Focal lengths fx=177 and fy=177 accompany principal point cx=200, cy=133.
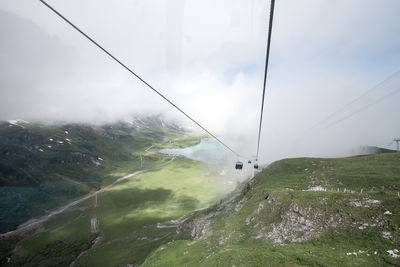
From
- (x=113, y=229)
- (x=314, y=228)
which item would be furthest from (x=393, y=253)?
(x=113, y=229)

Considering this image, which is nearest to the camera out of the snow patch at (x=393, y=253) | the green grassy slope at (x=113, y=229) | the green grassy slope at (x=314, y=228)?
the snow patch at (x=393, y=253)

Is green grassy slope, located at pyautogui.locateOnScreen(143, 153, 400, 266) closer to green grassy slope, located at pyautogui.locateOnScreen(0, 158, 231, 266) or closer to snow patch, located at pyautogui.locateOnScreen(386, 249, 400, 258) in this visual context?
snow patch, located at pyautogui.locateOnScreen(386, 249, 400, 258)

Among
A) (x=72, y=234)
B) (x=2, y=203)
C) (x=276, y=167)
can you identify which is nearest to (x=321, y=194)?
(x=276, y=167)

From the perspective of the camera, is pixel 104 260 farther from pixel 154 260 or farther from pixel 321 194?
pixel 321 194

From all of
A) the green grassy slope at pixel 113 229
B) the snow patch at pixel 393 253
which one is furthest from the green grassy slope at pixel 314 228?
the green grassy slope at pixel 113 229

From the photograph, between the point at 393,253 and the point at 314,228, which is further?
the point at 314,228

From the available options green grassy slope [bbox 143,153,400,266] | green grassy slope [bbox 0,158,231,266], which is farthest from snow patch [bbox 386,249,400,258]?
green grassy slope [bbox 0,158,231,266]

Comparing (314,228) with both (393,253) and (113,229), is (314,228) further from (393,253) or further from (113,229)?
(113,229)

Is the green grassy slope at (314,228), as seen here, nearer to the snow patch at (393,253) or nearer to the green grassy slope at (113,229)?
the snow patch at (393,253)
